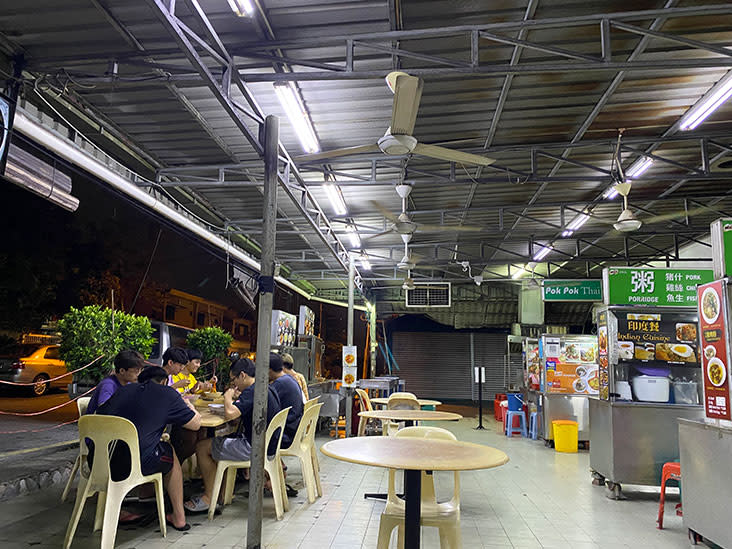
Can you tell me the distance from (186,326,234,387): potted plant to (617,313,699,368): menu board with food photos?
736cm

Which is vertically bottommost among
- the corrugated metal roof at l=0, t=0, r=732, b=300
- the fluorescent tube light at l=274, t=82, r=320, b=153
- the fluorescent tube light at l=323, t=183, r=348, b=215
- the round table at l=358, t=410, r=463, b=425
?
the round table at l=358, t=410, r=463, b=425

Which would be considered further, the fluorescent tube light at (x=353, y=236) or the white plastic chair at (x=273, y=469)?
the fluorescent tube light at (x=353, y=236)

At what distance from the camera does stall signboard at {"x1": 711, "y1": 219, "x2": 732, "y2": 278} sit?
4.37m

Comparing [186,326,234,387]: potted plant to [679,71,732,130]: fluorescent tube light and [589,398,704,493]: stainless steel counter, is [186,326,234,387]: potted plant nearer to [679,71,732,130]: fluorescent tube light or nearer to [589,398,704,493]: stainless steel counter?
[589,398,704,493]: stainless steel counter

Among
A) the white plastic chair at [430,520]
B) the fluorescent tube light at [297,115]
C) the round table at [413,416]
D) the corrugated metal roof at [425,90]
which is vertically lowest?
the white plastic chair at [430,520]

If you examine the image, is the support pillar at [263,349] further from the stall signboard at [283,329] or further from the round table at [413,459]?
the stall signboard at [283,329]

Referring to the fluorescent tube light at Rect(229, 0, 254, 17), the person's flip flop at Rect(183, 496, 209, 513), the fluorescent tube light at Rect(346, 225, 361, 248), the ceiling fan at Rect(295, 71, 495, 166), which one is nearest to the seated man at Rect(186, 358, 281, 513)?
the person's flip flop at Rect(183, 496, 209, 513)

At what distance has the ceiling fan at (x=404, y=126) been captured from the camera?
378 cm

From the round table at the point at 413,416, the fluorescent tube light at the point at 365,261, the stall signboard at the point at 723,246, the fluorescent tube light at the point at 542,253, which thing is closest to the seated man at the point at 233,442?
the round table at the point at 413,416

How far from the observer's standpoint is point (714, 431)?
424 cm

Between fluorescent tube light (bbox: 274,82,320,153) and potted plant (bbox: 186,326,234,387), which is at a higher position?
fluorescent tube light (bbox: 274,82,320,153)

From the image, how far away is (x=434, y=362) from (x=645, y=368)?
1338 centimetres

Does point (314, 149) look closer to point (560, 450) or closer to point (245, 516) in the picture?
point (245, 516)

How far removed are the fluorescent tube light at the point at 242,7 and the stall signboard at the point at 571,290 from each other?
920cm
